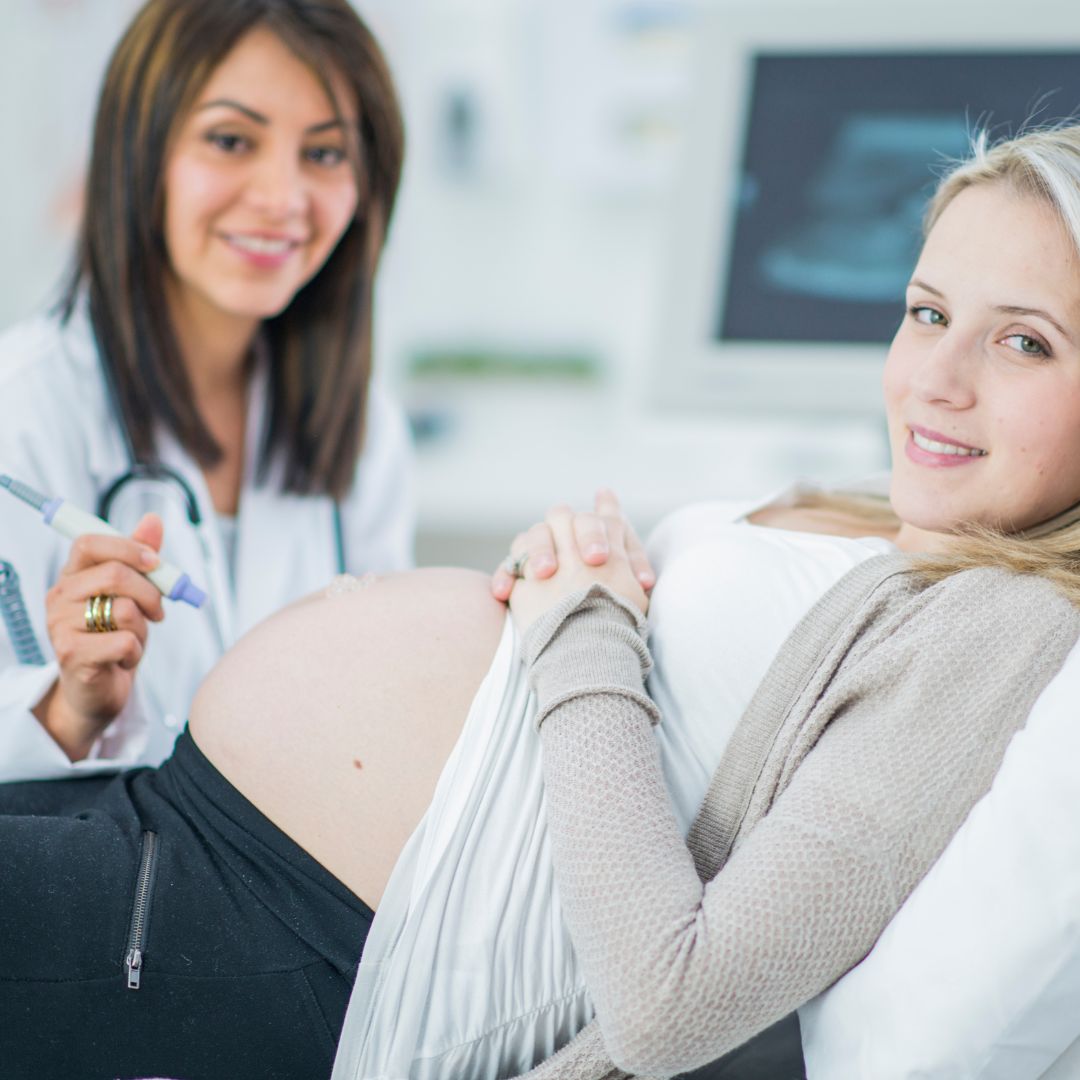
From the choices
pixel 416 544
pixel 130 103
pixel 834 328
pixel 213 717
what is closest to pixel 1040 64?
pixel 834 328

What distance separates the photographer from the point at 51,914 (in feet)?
2.48

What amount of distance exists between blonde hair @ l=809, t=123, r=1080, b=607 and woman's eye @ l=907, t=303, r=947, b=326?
10cm

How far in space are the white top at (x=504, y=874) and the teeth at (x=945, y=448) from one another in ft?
0.39

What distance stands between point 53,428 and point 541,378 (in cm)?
119

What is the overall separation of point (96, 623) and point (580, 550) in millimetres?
423

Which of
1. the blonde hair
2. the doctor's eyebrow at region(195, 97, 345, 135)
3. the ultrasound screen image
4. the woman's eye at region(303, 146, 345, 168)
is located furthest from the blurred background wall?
the blonde hair

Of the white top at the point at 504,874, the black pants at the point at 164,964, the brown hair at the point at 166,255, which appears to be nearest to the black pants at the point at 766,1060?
the white top at the point at 504,874

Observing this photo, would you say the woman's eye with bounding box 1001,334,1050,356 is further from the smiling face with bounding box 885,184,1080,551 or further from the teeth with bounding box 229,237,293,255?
the teeth with bounding box 229,237,293,255

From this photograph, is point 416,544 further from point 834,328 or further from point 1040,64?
point 1040,64

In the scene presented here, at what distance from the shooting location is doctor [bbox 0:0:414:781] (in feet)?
3.73

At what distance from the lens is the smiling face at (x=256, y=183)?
3.98ft

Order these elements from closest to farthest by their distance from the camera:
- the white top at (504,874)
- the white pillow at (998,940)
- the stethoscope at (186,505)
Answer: the white pillow at (998,940)
the white top at (504,874)
the stethoscope at (186,505)

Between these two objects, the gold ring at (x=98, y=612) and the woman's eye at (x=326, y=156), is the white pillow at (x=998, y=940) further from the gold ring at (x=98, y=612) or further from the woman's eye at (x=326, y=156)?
the woman's eye at (x=326, y=156)

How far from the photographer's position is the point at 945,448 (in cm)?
84
